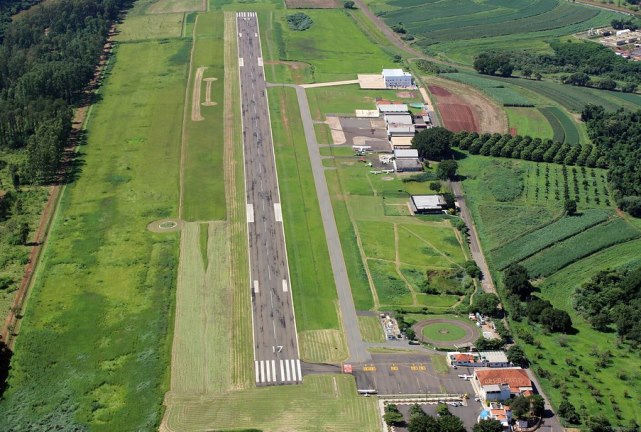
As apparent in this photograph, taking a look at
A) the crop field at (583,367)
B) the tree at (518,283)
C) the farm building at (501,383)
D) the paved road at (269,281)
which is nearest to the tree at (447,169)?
the paved road at (269,281)

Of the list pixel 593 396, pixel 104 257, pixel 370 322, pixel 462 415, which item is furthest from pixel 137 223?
pixel 593 396

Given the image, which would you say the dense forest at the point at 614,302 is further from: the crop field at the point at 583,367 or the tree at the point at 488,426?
the tree at the point at 488,426

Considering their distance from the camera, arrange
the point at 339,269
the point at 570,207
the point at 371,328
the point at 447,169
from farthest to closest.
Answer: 1. the point at 447,169
2. the point at 570,207
3. the point at 339,269
4. the point at 371,328

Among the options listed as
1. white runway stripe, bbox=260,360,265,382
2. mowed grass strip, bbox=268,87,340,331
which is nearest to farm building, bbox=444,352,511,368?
mowed grass strip, bbox=268,87,340,331

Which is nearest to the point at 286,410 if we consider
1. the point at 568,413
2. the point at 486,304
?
the point at 568,413

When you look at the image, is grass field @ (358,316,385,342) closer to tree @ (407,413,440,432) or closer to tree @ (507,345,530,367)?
tree @ (507,345,530,367)

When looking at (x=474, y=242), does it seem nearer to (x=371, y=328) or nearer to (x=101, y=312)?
(x=371, y=328)

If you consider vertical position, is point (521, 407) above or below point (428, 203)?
below
